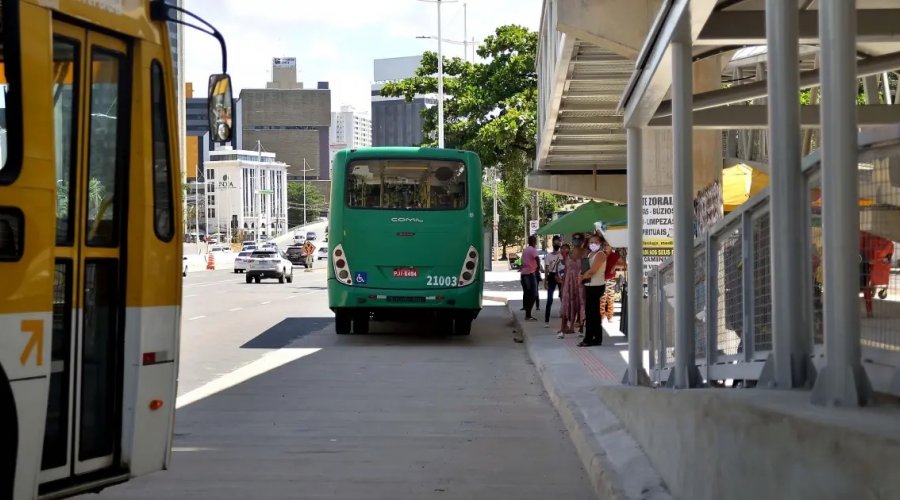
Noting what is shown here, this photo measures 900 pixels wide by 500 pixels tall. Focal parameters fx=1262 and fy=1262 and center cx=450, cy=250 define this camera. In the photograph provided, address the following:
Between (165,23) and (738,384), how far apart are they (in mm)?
5188

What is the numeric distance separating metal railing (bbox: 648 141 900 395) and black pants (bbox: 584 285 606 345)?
6565 mm

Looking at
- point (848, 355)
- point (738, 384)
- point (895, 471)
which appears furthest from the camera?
point (738, 384)

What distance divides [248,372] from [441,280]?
5476 millimetres

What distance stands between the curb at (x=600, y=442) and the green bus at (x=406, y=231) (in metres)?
5.77

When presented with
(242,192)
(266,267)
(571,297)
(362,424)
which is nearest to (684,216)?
(362,424)

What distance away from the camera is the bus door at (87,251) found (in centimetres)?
629

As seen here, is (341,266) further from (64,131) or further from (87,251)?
(64,131)

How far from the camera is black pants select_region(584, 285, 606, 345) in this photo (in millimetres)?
19302

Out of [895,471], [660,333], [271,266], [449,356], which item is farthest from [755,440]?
[271,266]

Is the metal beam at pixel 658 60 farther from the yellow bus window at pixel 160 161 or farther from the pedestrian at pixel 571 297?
the pedestrian at pixel 571 297

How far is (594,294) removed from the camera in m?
19.2

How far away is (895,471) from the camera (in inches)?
157

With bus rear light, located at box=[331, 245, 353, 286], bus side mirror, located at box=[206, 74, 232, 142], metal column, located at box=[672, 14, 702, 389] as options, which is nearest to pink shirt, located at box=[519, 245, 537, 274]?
bus rear light, located at box=[331, 245, 353, 286]

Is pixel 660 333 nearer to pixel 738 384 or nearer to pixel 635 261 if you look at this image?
pixel 635 261
